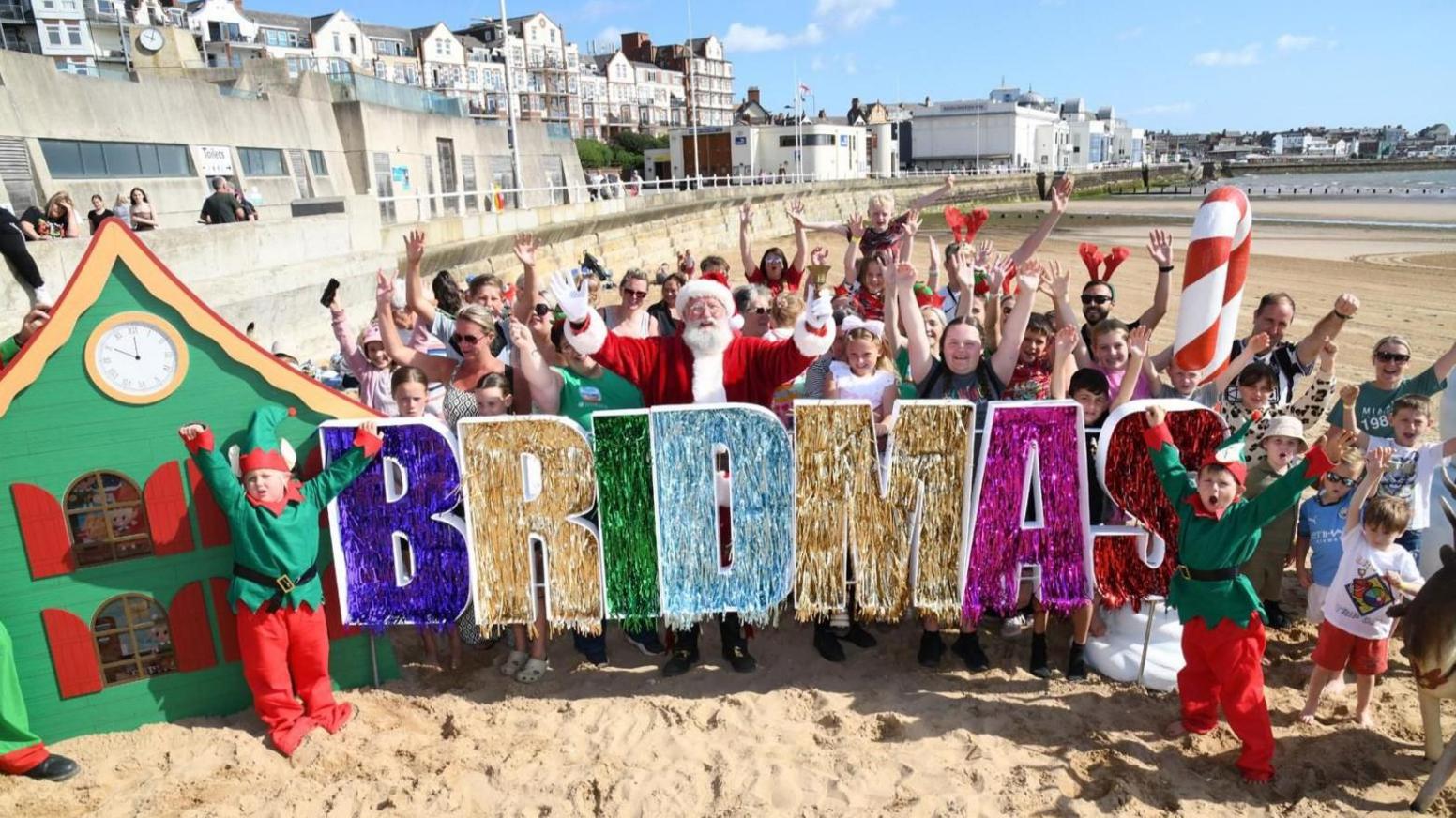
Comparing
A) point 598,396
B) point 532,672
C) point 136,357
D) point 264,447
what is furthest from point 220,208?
point 532,672

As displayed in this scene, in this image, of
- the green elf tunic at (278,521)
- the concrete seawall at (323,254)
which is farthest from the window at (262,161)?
the green elf tunic at (278,521)

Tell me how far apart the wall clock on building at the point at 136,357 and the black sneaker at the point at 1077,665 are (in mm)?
5037

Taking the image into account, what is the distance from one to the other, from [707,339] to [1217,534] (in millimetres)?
2734

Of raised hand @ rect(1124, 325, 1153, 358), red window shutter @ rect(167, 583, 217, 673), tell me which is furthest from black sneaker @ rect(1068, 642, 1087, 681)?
red window shutter @ rect(167, 583, 217, 673)

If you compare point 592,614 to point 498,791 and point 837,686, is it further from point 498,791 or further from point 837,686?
point 837,686

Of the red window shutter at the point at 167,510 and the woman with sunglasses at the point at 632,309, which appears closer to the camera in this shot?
the red window shutter at the point at 167,510

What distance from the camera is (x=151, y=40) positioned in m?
24.0

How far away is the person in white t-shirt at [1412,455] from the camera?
15.4ft

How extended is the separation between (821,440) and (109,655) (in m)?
3.88

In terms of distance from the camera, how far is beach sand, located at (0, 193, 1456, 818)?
388 cm

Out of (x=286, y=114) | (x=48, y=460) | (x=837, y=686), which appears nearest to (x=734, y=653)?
(x=837, y=686)

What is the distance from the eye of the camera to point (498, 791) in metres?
4.01

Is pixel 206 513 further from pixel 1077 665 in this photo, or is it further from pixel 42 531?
pixel 1077 665

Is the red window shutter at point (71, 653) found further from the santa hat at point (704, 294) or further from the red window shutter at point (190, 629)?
the santa hat at point (704, 294)
